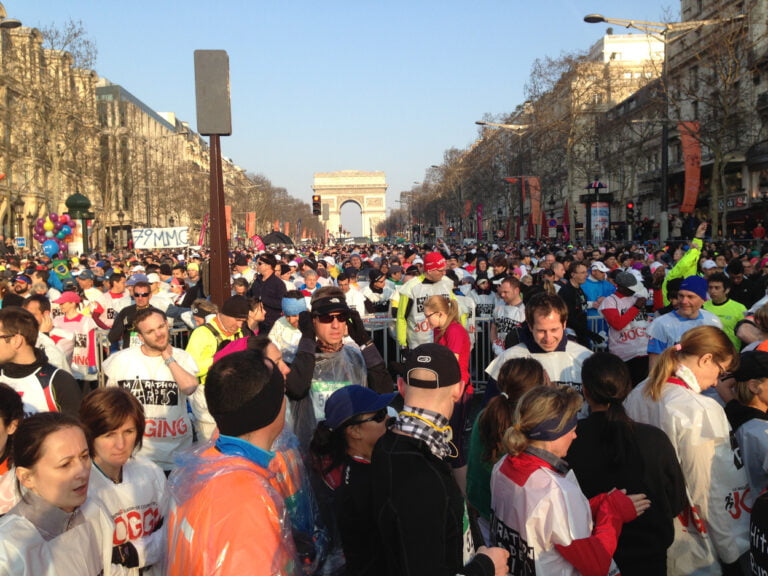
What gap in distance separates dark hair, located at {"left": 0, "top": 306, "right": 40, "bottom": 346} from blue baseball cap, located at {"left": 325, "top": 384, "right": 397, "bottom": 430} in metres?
2.25

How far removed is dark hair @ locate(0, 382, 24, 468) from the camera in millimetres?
3117

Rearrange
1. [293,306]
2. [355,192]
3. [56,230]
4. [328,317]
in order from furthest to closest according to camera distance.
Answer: [355,192] < [56,230] < [293,306] < [328,317]

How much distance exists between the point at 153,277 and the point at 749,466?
10042 millimetres

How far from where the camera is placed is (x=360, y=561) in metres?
2.61

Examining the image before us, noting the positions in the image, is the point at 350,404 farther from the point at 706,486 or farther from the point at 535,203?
the point at 535,203

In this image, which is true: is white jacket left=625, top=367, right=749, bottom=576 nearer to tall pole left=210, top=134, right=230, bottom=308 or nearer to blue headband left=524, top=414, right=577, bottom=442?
blue headband left=524, top=414, right=577, bottom=442

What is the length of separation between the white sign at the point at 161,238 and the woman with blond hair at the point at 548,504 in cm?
2579

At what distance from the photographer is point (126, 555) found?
2795mm

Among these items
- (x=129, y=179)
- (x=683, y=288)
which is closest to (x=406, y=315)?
(x=683, y=288)

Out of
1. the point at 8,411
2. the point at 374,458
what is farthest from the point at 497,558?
the point at 8,411

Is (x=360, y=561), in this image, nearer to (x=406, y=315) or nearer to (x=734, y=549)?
(x=734, y=549)

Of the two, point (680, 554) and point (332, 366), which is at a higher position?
point (332, 366)

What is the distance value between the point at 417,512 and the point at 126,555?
132 cm

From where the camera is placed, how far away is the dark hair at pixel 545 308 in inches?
175
